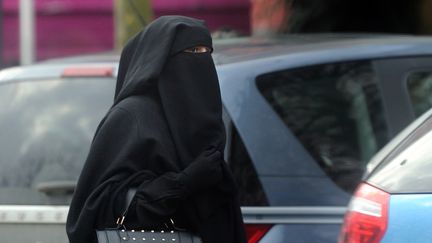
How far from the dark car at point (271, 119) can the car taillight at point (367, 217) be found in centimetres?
62

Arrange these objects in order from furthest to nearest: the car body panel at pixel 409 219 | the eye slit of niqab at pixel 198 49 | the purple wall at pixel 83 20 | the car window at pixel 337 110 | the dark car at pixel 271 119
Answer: the purple wall at pixel 83 20, the car window at pixel 337 110, the dark car at pixel 271 119, the eye slit of niqab at pixel 198 49, the car body panel at pixel 409 219

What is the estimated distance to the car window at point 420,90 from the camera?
181 inches

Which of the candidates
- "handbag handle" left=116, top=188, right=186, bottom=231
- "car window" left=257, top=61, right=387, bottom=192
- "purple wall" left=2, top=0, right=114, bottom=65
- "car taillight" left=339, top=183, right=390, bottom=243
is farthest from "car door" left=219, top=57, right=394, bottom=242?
"purple wall" left=2, top=0, right=114, bottom=65

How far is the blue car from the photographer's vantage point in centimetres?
316

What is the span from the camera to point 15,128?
4.65m

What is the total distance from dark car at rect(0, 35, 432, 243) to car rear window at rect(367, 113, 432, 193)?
665 millimetres

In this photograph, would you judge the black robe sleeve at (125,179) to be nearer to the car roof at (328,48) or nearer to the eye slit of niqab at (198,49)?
the eye slit of niqab at (198,49)

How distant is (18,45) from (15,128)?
990 cm

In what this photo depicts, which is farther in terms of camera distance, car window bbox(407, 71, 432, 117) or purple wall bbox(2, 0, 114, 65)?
purple wall bbox(2, 0, 114, 65)

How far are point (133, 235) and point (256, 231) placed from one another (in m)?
0.72

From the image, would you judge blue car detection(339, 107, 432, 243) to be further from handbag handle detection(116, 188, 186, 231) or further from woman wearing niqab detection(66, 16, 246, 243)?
handbag handle detection(116, 188, 186, 231)

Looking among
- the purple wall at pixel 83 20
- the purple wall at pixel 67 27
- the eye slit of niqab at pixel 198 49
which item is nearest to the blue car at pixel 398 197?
the eye slit of niqab at pixel 198 49

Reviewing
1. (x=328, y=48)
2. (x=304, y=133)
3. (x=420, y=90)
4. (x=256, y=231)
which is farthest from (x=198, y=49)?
(x=420, y=90)

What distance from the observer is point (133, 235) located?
3.48m
